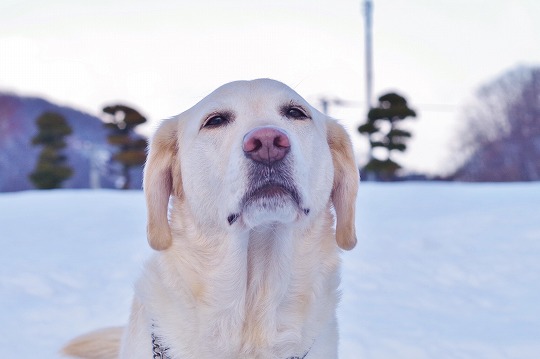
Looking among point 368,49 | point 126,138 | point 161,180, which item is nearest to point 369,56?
point 368,49

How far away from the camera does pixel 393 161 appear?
1878 centimetres

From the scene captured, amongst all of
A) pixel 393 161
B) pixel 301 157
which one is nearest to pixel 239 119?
pixel 301 157

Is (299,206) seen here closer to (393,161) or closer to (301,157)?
(301,157)

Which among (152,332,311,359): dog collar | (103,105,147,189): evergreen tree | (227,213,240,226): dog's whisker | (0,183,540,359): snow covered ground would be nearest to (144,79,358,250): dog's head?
(227,213,240,226): dog's whisker

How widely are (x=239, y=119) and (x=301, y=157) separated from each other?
36 centimetres

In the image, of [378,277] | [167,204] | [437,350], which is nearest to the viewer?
[167,204]

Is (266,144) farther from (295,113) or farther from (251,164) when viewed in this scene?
(295,113)

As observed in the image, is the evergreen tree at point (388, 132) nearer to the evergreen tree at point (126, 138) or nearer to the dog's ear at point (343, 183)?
the evergreen tree at point (126, 138)

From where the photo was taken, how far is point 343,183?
9.34 ft

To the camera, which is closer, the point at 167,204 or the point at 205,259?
the point at 205,259

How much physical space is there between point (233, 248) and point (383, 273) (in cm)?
406

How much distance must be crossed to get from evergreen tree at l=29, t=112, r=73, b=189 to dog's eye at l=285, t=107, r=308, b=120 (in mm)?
16038

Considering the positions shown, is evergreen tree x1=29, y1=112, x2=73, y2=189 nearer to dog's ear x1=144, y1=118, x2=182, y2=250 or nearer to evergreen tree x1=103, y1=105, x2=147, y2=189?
evergreen tree x1=103, y1=105, x2=147, y2=189

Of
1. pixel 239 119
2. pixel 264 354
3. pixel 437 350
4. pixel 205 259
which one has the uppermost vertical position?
pixel 239 119
